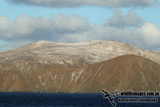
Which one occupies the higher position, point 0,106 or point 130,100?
point 0,106

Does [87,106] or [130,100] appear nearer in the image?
[87,106]

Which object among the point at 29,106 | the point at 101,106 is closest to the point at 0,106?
the point at 29,106

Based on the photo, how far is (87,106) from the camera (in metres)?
144

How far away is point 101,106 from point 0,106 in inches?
1169

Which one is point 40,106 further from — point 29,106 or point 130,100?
point 130,100

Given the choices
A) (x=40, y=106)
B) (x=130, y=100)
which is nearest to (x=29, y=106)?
(x=40, y=106)

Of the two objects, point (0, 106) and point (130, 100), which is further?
point (130, 100)

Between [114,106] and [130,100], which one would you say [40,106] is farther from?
[130,100]

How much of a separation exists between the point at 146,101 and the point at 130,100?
760 centimetres

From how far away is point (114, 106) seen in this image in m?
145

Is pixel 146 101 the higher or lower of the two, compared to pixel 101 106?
lower

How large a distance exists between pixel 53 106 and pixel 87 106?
10.0 metres

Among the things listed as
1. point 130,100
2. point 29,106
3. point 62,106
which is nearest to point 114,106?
point 62,106

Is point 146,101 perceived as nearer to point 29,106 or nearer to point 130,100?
point 130,100
